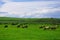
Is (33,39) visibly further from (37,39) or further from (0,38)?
(0,38)

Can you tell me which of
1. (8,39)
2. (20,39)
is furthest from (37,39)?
(8,39)

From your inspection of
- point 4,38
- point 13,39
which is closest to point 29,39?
point 13,39

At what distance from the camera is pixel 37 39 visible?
20.4 m

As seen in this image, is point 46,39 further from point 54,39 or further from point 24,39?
point 24,39

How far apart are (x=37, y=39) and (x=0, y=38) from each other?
16.0ft

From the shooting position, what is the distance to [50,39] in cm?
2084

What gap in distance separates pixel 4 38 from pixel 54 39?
6.44m

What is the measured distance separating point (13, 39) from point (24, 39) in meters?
1.42

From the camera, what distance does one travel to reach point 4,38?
21.3 m

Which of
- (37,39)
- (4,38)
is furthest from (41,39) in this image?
(4,38)

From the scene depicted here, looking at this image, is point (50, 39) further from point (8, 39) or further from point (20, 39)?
point (8, 39)

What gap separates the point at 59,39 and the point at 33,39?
3.39 meters

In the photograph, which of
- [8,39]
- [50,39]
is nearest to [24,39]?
[8,39]

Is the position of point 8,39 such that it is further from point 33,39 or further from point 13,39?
point 33,39
